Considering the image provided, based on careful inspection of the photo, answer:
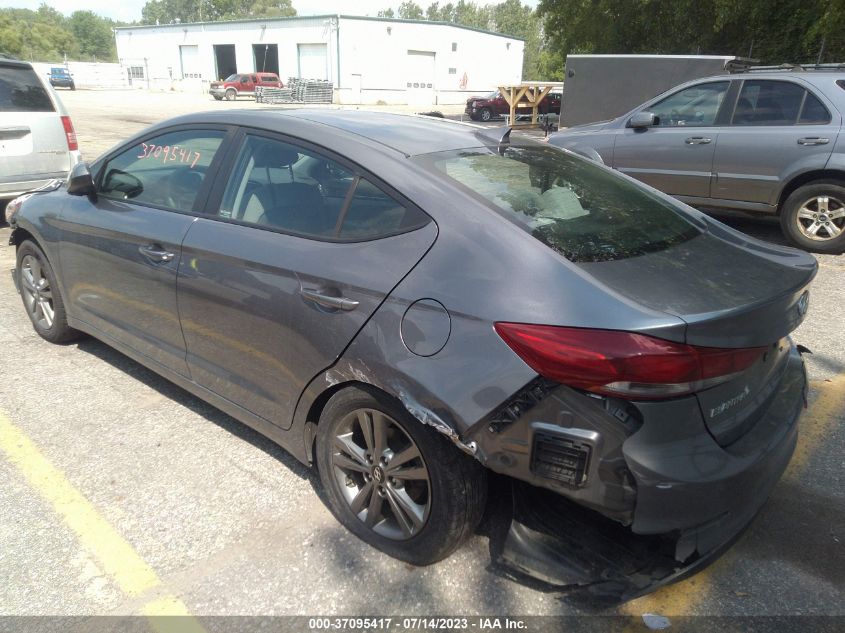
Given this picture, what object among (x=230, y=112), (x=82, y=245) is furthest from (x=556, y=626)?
(x=82, y=245)

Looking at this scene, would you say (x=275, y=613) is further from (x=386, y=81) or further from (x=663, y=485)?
(x=386, y=81)

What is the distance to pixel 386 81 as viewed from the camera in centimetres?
4541

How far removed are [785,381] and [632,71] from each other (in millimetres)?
12986

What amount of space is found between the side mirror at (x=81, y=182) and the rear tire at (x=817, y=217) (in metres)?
6.47

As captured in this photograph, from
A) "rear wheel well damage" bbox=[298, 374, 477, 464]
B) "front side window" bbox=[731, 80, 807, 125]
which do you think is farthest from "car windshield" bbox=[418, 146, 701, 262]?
"front side window" bbox=[731, 80, 807, 125]

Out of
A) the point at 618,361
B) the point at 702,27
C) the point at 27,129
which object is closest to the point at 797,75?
the point at 618,361

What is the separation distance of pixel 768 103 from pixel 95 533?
7.28m

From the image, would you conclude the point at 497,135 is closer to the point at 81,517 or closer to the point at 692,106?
the point at 81,517

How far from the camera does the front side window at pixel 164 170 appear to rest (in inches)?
124

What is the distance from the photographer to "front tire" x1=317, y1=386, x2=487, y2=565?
7.21ft

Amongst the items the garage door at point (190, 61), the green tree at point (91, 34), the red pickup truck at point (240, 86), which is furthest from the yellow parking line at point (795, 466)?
the green tree at point (91, 34)

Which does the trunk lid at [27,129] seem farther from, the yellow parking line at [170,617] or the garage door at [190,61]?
the garage door at [190,61]

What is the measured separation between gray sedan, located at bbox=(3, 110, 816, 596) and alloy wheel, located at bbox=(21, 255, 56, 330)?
59.5 inches

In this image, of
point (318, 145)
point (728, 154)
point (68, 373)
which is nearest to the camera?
point (318, 145)
